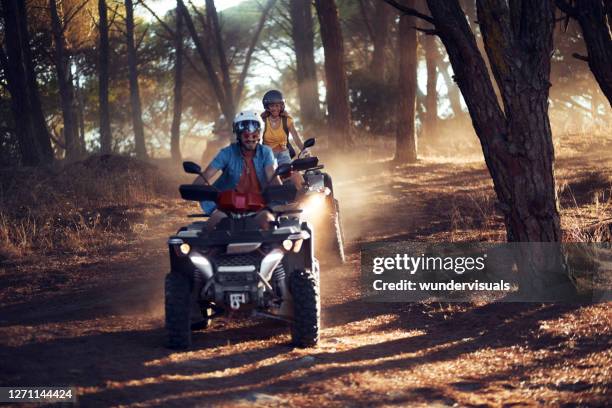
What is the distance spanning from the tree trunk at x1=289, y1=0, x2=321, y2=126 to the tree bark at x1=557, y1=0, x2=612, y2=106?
18.9m

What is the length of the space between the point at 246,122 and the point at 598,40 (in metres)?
6.03

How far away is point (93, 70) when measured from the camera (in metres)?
43.1

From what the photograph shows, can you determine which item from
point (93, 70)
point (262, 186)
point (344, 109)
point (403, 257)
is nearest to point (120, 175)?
point (344, 109)

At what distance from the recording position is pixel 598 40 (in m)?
12.5

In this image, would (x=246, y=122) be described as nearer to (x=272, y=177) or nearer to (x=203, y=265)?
(x=272, y=177)

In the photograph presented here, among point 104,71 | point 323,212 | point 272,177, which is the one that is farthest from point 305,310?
point 104,71

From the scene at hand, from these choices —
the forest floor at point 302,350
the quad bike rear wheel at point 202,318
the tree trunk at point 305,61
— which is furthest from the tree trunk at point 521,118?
the tree trunk at point 305,61

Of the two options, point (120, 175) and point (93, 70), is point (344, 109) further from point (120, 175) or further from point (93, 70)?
point (93, 70)

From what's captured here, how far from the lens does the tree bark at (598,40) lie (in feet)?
40.9

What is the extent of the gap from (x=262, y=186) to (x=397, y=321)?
1.77 meters

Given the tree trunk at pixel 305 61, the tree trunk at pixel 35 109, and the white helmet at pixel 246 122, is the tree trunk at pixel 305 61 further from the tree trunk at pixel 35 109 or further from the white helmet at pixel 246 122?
the white helmet at pixel 246 122

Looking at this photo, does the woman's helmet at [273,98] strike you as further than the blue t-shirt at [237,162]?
Yes

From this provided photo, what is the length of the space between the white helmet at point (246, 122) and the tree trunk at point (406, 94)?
14.8 m

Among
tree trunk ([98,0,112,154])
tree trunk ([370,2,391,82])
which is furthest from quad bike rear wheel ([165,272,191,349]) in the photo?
tree trunk ([370,2,391,82])
